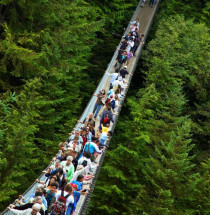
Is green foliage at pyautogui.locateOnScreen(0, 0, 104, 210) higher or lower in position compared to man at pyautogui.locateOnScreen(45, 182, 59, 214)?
higher

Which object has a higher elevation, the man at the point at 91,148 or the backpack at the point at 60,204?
the man at the point at 91,148

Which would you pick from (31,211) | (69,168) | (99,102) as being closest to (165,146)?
(99,102)

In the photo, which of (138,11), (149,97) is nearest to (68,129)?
(149,97)

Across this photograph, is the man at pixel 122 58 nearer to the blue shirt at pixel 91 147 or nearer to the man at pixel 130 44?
the man at pixel 130 44

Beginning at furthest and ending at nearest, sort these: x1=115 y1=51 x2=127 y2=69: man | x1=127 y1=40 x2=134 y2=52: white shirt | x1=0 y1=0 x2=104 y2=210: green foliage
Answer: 1. x1=127 y1=40 x2=134 y2=52: white shirt
2. x1=115 y1=51 x2=127 y2=69: man
3. x1=0 y1=0 x2=104 y2=210: green foliage

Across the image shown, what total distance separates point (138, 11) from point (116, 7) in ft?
5.25

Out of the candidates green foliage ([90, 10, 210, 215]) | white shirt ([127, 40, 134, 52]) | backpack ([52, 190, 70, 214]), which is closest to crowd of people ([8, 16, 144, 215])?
Result: backpack ([52, 190, 70, 214])

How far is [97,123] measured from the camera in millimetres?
16156

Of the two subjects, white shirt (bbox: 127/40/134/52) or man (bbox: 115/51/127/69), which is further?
white shirt (bbox: 127/40/134/52)

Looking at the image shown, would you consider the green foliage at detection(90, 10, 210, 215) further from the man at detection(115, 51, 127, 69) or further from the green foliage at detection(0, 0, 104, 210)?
the green foliage at detection(0, 0, 104, 210)

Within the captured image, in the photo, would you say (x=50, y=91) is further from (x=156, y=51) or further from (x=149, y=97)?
(x=156, y=51)

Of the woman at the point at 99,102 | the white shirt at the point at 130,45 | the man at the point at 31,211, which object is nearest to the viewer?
the man at the point at 31,211

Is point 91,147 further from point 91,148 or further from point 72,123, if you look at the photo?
point 72,123

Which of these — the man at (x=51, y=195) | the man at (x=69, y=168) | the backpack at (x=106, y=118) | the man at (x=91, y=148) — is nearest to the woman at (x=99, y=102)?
the backpack at (x=106, y=118)
